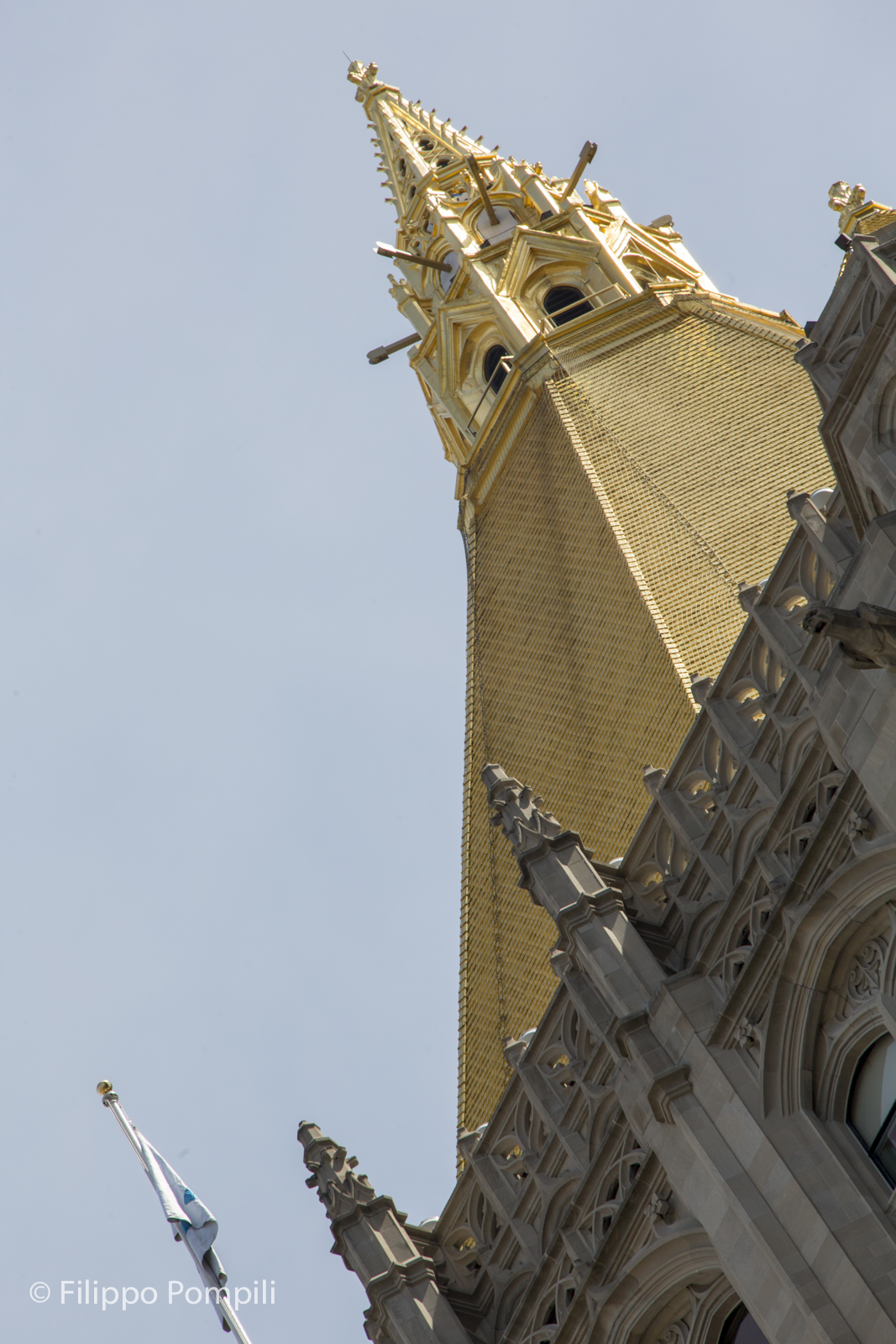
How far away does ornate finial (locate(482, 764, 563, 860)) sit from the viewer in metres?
19.7

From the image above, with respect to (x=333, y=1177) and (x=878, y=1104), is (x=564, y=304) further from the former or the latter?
(x=878, y=1104)

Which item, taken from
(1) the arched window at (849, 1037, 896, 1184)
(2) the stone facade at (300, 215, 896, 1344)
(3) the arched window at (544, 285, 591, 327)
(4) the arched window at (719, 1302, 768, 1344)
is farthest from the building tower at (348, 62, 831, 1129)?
(1) the arched window at (849, 1037, 896, 1184)

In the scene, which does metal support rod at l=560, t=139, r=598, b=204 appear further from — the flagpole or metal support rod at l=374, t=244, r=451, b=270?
the flagpole

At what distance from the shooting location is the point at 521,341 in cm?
3772

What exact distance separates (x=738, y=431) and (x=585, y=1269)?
15111mm

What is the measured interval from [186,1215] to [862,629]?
43.3 feet

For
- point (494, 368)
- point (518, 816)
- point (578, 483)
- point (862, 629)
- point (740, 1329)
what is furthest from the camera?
point (494, 368)

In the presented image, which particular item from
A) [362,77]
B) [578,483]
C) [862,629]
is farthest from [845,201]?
[362,77]

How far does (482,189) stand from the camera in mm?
43594

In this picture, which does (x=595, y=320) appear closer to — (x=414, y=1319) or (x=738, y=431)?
(x=738, y=431)

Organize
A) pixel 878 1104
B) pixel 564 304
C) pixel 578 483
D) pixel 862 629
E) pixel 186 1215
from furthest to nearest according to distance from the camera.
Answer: pixel 564 304
pixel 578 483
pixel 186 1215
pixel 878 1104
pixel 862 629

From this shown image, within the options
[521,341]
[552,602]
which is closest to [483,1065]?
[552,602]

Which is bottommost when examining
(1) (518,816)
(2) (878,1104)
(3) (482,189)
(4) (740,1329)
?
(4) (740,1329)

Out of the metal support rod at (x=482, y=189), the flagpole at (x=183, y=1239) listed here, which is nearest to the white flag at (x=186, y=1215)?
the flagpole at (x=183, y=1239)
